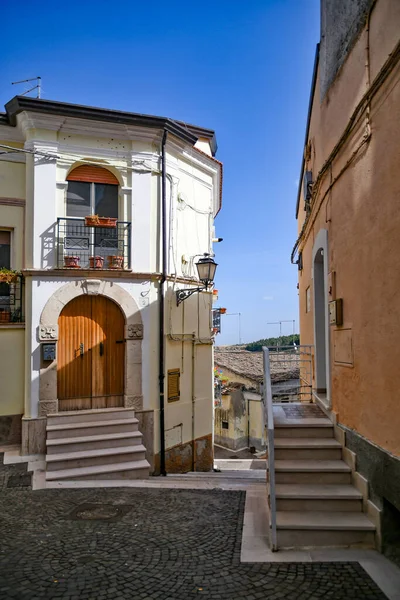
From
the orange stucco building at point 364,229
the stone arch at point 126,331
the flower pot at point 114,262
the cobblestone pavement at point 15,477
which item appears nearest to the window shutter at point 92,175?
the flower pot at point 114,262

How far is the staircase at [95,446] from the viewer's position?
7270 millimetres

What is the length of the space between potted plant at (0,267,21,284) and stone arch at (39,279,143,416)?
85 centimetres

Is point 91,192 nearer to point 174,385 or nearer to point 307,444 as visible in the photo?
point 174,385

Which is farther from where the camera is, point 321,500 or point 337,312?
point 337,312

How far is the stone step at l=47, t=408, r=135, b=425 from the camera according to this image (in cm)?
819

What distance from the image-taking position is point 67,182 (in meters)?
9.01

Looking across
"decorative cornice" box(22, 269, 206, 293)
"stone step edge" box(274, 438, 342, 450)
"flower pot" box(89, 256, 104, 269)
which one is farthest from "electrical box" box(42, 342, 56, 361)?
"stone step edge" box(274, 438, 342, 450)

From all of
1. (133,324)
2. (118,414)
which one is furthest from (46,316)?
(118,414)

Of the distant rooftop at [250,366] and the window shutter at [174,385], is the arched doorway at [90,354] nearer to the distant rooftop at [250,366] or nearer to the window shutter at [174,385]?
the window shutter at [174,385]

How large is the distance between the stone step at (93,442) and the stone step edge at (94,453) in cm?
8

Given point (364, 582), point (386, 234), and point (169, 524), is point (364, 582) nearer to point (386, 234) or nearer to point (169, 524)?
point (169, 524)

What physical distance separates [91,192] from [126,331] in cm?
314

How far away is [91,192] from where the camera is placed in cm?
925

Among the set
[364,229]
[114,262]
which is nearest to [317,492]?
[364,229]
